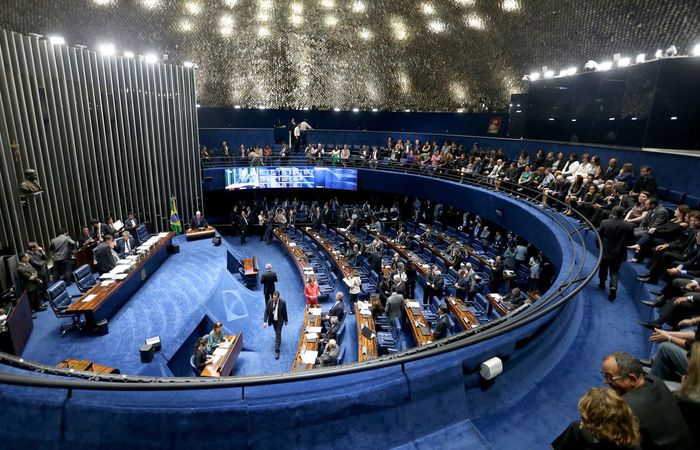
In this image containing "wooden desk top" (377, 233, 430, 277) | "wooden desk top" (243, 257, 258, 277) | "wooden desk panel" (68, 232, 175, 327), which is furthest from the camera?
"wooden desk top" (243, 257, 258, 277)

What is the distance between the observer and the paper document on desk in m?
7.65

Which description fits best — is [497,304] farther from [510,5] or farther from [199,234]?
[510,5]

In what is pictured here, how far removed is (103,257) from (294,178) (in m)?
10.8

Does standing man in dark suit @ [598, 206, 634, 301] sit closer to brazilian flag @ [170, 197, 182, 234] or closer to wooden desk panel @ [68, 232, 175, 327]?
wooden desk panel @ [68, 232, 175, 327]

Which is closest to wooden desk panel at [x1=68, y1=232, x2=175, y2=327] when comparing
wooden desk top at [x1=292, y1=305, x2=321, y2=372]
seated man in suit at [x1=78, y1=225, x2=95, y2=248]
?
seated man in suit at [x1=78, y1=225, x2=95, y2=248]

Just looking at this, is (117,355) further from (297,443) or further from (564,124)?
A: (564,124)

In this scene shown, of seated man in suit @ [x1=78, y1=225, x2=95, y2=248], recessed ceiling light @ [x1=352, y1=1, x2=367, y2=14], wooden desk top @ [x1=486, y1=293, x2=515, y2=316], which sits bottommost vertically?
wooden desk top @ [x1=486, y1=293, x2=515, y2=316]

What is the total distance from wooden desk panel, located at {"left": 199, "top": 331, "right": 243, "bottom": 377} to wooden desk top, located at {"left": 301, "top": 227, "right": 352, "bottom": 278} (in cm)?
479

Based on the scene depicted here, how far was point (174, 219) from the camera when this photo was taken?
15438 mm

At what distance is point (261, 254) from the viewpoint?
1738 cm

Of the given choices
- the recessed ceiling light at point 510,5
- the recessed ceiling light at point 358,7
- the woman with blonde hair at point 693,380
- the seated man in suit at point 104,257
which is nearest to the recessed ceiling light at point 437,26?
the recessed ceiling light at point 510,5

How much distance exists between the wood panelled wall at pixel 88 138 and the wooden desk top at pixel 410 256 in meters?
8.61

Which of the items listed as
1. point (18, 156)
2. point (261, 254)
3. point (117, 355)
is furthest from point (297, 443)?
point (261, 254)

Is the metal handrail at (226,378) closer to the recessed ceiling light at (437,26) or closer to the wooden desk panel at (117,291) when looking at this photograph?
the wooden desk panel at (117,291)
